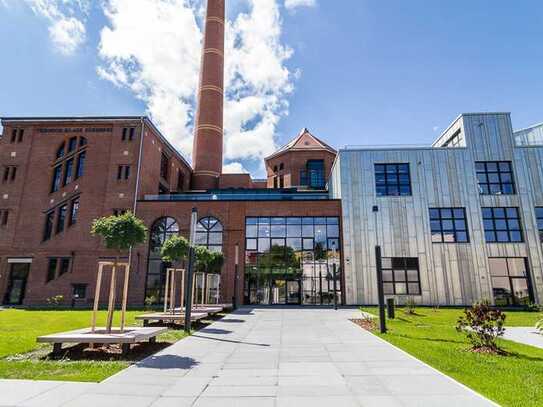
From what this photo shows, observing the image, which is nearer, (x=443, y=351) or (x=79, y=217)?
(x=443, y=351)

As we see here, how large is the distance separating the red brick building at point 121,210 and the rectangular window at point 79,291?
0.25 ft

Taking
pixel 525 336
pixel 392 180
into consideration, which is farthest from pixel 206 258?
pixel 392 180

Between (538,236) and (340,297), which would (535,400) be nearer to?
(340,297)

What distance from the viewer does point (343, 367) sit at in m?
6.72

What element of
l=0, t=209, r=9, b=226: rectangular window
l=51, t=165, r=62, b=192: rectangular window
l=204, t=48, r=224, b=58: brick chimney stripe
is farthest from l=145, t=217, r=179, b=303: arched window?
l=204, t=48, r=224, b=58: brick chimney stripe

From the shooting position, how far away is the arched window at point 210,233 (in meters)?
27.2

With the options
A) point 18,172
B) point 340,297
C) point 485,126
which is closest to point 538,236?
point 485,126

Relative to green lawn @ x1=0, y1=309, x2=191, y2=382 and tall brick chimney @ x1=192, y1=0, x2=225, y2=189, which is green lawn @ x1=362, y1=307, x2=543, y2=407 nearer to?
green lawn @ x1=0, y1=309, x2=191, y2=382

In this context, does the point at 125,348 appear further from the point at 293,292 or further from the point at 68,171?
the point at 68,171

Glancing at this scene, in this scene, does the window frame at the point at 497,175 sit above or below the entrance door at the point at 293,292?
above

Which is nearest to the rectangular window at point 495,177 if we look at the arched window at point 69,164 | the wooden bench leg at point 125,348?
the wooden bench leg at point 125,348

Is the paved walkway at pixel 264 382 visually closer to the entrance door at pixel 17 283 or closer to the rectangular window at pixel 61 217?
the rectangular window at pixel 61 217

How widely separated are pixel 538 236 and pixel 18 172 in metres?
41.6

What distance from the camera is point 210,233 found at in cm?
2748
